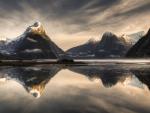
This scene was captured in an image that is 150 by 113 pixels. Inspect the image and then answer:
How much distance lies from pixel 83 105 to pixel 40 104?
10.9 feet

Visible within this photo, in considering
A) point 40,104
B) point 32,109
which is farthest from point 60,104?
point 32,109

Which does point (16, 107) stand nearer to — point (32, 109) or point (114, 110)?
point (32, 109)

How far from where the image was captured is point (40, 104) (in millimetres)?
24938

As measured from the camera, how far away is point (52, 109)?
22.4m

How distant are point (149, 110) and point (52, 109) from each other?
6613mm

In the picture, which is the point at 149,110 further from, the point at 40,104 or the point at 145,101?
the point at 40,104

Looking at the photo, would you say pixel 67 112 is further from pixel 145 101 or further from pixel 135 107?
pixel 145 101

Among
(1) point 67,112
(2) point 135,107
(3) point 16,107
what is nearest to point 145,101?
(2) point 135,107

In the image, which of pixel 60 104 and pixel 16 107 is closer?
pixel 16 107

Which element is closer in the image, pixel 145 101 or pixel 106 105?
pixel 106 105

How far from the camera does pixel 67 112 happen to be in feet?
69.4

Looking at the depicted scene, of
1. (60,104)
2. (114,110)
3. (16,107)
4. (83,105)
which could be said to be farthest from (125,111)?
(16,107)

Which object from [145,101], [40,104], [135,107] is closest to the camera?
[135,107]

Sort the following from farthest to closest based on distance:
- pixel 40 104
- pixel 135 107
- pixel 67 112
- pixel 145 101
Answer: pixel 145 101 < pixel 40 104 < pixel 135 107 < pixel 67 112
